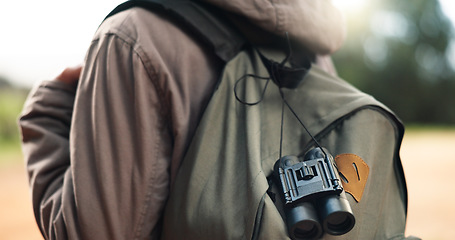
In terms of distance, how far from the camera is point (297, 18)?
115 cm

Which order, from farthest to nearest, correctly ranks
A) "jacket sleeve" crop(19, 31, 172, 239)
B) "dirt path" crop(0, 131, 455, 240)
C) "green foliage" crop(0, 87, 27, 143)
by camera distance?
1. "green foliage" crop(0, 87, 27, 143)
2. "dirt path" crop(0, 131, 455, 240)
3. "jacket sleeve" crop(19, 31, 172, 239)

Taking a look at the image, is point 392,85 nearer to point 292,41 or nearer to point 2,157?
point 2,157

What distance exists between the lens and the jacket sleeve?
3.31ft

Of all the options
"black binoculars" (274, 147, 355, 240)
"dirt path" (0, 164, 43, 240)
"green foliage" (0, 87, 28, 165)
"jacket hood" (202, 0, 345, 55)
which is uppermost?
"jacket hood" (202, 0, 345, 55)

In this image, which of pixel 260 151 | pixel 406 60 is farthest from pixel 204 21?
pixel 406 60

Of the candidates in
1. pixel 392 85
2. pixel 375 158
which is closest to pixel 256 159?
pixel 375 158

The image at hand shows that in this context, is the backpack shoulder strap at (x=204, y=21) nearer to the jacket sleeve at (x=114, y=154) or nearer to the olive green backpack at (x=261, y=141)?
the olive green backpack at (x=261, y=141)

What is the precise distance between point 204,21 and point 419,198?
4.26 m

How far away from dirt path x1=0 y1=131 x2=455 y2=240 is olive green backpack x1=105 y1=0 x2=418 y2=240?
2.71 metres

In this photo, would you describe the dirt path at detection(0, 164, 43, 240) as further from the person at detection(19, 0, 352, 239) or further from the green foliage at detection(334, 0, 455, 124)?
the green foliage at detection(334, 0, 455, 124)

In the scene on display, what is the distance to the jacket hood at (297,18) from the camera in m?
1.08

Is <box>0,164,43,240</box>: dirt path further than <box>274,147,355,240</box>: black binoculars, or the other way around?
<box>0,164,43,240</box>: dirt path

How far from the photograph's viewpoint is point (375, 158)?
1050 millimetres

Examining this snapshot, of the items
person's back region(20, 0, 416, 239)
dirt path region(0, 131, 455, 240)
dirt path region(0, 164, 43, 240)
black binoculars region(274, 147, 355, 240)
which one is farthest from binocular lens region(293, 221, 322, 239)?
dirt path region(0, 164, 43, 240)
